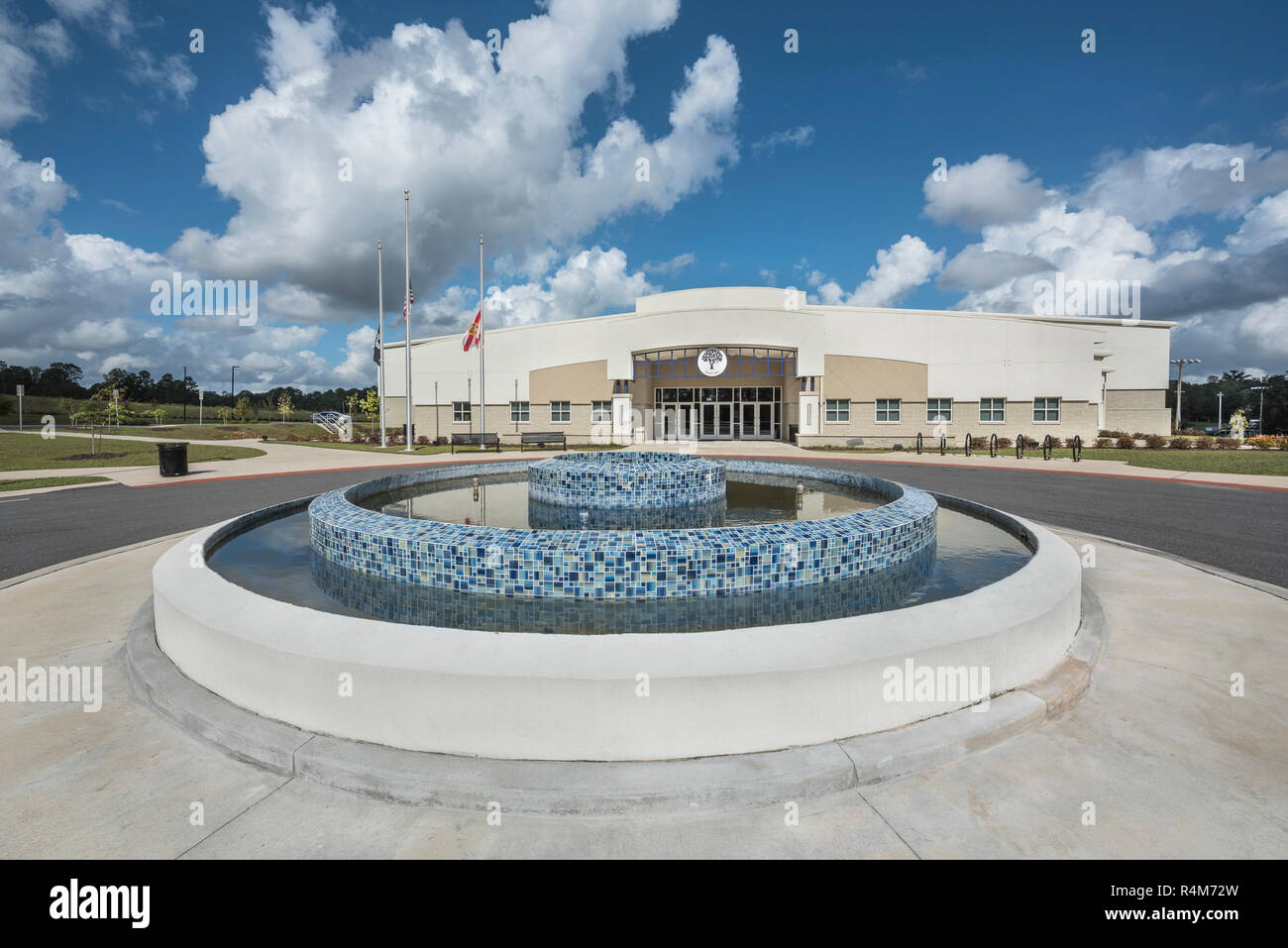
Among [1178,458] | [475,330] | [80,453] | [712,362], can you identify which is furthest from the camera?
[712,362]

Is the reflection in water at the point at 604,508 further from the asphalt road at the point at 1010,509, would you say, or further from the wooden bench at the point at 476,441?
the wooden bench at the point at 476,441

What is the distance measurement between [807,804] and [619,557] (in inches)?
105

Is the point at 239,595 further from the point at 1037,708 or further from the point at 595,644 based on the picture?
the point at 1037,708

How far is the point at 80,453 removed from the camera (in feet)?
94.4

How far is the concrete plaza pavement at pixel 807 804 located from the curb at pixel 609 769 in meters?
0.06

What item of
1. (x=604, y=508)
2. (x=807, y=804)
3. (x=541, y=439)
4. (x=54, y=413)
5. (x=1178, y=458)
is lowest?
(x=807, y=804)

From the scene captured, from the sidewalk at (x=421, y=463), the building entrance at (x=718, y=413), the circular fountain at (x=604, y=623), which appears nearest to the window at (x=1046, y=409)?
the sidewalk at (x=421, y=463)

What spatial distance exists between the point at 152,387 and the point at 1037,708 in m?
154

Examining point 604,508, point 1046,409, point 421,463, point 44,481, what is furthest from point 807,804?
point 1046,409

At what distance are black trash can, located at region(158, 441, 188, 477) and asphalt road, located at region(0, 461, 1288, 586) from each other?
2.19 m

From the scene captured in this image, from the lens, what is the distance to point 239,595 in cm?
448

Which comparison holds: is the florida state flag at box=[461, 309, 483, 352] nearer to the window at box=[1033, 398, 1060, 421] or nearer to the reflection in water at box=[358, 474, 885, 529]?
the reflection in water at box=[358, 474, 885, 529]

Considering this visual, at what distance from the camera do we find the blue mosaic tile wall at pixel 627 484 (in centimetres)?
992

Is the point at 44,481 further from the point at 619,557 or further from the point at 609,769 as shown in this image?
the point at 609,769
